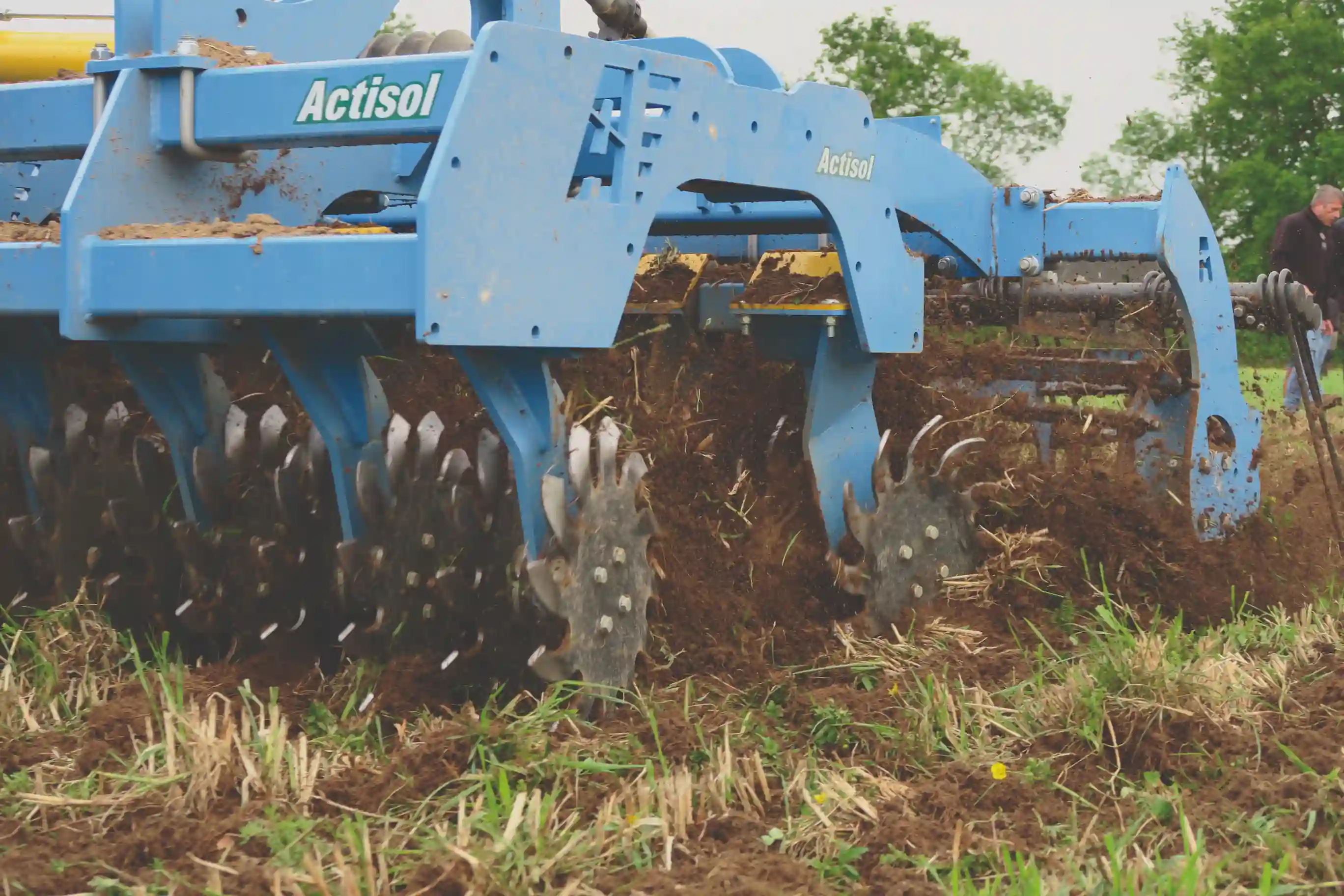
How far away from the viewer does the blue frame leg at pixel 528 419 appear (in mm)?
3693

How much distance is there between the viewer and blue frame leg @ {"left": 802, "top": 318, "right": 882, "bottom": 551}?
15.9 feet

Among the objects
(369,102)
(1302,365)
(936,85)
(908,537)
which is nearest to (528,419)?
(369,102)

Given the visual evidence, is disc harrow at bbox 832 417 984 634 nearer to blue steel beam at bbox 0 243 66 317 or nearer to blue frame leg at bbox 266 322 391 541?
blue frame leg at bbox 266 322 391 541

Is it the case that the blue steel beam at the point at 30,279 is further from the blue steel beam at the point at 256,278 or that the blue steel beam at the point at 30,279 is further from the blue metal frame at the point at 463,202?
the blue steel beam at the point at 256,278

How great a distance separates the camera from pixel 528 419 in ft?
12.4

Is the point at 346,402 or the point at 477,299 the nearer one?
the point at 477,299

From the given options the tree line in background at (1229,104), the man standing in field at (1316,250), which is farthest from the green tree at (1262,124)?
the man standing in field at (1316,250)

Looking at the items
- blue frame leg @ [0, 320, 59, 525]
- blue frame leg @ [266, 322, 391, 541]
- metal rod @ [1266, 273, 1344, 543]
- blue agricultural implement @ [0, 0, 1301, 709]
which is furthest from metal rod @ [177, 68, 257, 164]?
metal rod @ [1266, 273, 1344, 543]

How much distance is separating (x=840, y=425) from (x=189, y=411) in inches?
70.5

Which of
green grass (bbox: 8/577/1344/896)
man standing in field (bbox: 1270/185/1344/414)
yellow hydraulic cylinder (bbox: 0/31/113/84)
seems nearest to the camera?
green grass (bbox: 8/577/1344/896)

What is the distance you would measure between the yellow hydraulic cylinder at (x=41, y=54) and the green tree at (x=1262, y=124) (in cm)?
3066

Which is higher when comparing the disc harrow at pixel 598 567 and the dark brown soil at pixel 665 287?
Result: the dark brown soil at pixel 665 287

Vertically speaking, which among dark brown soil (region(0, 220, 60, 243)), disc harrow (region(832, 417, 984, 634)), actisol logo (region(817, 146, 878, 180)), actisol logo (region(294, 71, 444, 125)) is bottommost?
disc harrow (region(832, 417, 984, 634))

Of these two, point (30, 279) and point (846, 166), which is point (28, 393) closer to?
point (30, 279)
